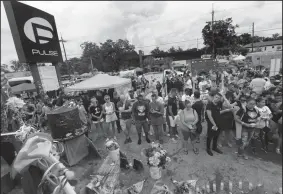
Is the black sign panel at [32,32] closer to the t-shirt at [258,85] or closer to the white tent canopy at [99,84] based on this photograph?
the white tent canopy at [99,84]

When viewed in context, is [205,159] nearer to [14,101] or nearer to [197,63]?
[14,101]

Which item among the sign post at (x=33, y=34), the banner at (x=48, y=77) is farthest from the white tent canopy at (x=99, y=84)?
the sign post at (x=33, y=34)

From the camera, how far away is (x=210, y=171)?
3.66 metres

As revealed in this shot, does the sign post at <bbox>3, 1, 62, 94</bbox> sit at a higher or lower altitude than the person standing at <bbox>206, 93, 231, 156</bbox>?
higher

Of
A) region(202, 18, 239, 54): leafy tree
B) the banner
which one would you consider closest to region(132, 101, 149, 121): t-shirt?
the banner

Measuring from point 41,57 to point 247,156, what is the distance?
9.63 m

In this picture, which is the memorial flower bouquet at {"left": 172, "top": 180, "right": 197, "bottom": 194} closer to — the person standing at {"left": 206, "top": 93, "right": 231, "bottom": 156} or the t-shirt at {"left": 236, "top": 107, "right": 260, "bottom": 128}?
the person standing at {"left": 206, "top": 93, "right": 231, "bottom": 156}

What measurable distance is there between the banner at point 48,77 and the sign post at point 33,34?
280 millimetres

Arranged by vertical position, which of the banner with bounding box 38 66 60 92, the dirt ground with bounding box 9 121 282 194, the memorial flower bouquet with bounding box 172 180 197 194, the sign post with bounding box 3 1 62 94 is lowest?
the dirt ground with bounding box 9 121 282 194

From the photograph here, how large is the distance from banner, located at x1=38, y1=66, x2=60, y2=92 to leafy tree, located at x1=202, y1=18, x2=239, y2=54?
2643 centimetres

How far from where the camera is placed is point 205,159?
411 cm

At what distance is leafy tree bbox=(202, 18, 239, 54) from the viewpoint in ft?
88.1

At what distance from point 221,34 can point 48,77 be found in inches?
1197

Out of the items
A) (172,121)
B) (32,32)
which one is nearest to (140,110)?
(172,121)
